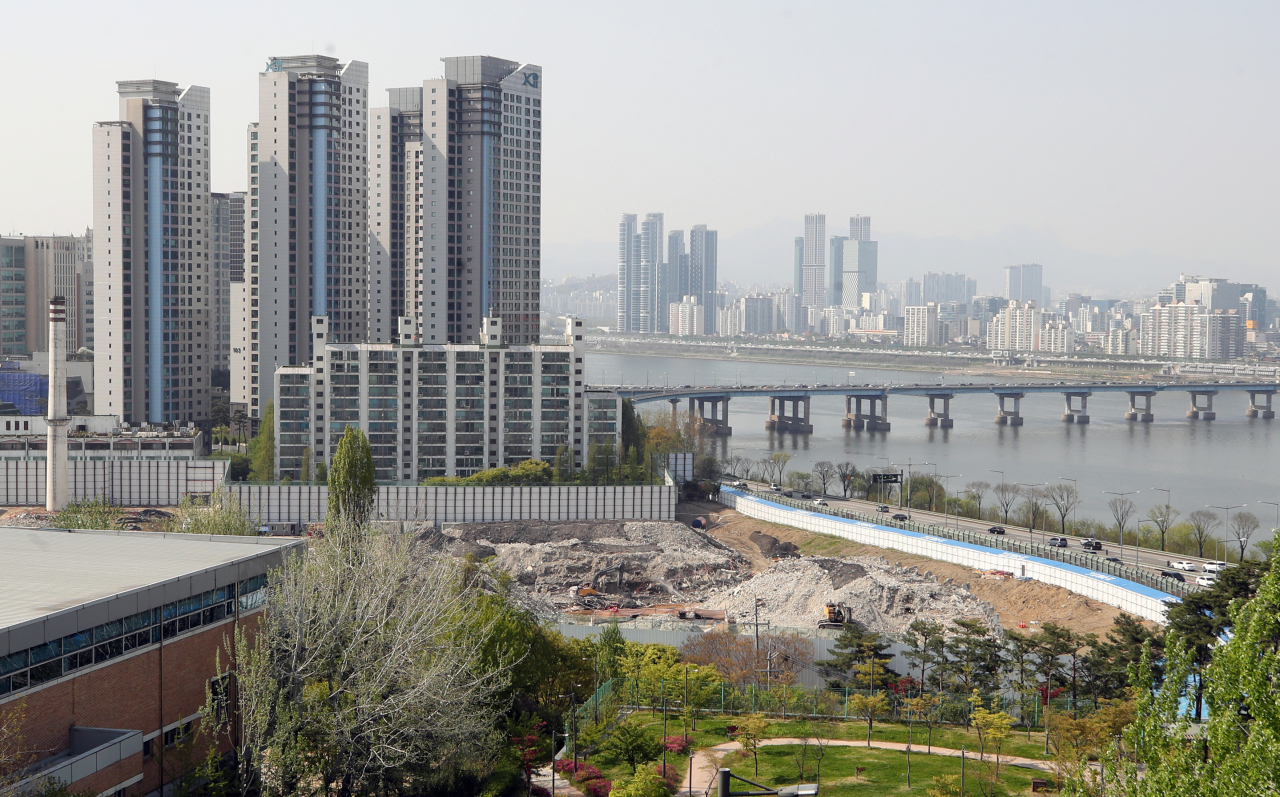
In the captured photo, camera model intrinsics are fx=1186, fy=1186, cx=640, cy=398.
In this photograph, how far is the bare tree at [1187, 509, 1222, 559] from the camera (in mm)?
32084

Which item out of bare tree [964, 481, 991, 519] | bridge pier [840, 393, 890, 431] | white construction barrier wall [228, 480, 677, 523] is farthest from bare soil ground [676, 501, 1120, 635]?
bridge pier [840, 393, 890, 431]

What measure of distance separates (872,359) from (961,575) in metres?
96.9

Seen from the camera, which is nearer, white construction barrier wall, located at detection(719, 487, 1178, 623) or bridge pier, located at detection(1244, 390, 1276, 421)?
white construction barrier wall, located at detection(719, 487, 1178, 623)

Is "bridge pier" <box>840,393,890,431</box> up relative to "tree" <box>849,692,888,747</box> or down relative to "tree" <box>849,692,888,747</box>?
up

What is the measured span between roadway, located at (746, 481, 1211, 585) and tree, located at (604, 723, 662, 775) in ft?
56.2

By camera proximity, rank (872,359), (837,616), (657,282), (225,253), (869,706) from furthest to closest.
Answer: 1. (657,282)
2. (872,359)
3. (225,253)
4. (837,616)
5. (869,706)

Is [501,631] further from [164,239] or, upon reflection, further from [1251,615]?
[164,239]

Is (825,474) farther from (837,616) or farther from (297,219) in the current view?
(297,219)

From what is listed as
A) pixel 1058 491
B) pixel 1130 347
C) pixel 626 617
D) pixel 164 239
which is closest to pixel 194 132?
pixel 164 239

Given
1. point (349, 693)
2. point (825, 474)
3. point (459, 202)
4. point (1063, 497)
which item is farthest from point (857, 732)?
point (459, 202)

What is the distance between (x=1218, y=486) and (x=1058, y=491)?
955 cm

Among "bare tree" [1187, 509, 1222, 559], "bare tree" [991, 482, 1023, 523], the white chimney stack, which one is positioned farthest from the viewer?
"bare tree" [991, 482, 1023, 523]

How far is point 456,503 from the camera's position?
35469 millimetres

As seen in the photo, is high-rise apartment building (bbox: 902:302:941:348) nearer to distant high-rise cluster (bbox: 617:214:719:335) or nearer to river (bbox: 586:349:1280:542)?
distant high-rise cluster (bbox: 617:214:719:335)
